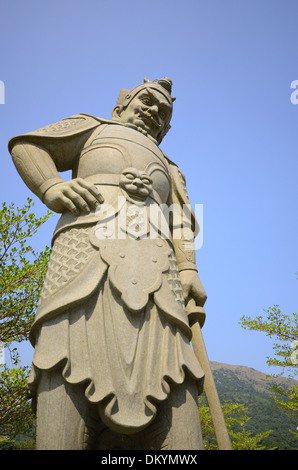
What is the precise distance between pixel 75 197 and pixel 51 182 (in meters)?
0.28

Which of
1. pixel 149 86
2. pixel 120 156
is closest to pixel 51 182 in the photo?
pixel 120 156

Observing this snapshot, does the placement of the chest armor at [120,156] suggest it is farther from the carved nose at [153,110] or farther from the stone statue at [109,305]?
the carved nose at [153,110]

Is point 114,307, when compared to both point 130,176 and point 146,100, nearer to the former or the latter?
point 130,176

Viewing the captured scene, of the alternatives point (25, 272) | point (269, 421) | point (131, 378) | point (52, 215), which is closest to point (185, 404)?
point (131, 378)

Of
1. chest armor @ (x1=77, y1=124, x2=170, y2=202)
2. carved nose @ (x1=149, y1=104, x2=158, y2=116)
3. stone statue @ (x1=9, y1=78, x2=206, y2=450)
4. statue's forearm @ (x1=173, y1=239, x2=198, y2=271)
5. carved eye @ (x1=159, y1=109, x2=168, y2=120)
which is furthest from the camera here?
carved eye @ (x1=159, y1=109, x2=168, y2=120)

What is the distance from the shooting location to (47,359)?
205cm

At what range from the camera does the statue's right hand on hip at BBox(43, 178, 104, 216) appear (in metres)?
2.58

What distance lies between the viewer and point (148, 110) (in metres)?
3.48

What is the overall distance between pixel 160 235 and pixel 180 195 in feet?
2.82

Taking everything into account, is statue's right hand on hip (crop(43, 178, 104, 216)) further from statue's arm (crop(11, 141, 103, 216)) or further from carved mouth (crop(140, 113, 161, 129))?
carved mouth (crop(140, 113, 161, 129))

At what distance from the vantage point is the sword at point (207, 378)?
2.31 metres

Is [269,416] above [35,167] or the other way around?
the other way around

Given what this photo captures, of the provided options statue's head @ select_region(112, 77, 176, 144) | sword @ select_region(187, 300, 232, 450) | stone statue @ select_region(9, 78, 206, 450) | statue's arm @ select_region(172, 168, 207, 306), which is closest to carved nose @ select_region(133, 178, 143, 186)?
stone statue @ select_region(9, 78, 206, 450)

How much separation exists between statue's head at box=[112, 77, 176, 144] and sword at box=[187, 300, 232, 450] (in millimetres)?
1649
